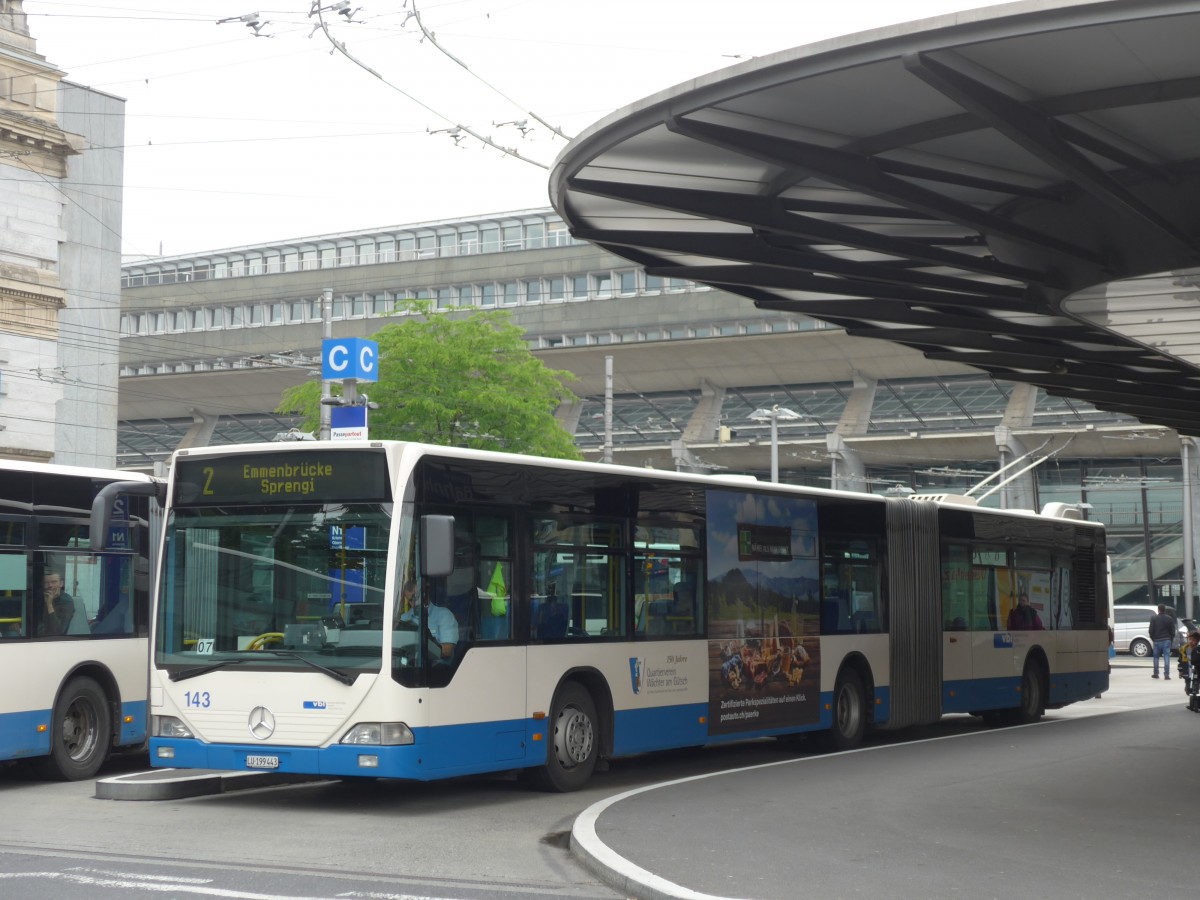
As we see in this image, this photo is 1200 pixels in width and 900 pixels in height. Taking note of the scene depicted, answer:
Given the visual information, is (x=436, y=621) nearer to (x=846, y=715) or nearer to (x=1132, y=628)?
(x=846, y=715)

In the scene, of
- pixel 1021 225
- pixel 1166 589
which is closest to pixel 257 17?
pixel 1021 225

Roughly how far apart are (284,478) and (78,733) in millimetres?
3790

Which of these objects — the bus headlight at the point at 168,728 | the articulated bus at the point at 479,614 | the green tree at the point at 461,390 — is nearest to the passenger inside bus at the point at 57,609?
the articulated bus at the point at 479,614

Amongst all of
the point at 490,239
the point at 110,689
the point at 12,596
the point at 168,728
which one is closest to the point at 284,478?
the point at 168,728

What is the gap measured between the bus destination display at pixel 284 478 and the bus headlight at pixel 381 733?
5.61 feet

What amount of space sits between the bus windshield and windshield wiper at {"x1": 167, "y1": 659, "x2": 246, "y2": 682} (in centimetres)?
1

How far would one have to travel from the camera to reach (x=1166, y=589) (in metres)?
55.7

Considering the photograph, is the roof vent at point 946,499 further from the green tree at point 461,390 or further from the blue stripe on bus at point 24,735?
the green tree at point 461,390

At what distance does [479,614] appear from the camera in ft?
42.7

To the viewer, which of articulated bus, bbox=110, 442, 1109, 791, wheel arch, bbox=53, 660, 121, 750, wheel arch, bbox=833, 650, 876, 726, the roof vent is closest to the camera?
articulated bus, bbox=110, 442, 1109, 791

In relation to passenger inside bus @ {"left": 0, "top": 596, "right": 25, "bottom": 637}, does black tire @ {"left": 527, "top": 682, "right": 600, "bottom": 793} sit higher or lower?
lower

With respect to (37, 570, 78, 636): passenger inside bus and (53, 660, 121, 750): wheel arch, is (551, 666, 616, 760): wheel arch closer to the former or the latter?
(53, 660, 121, 750): wheel arch

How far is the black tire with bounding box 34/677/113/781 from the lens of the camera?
14.3 meters

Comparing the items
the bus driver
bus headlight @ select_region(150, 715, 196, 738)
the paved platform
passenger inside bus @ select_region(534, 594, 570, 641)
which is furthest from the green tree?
the bus driver
